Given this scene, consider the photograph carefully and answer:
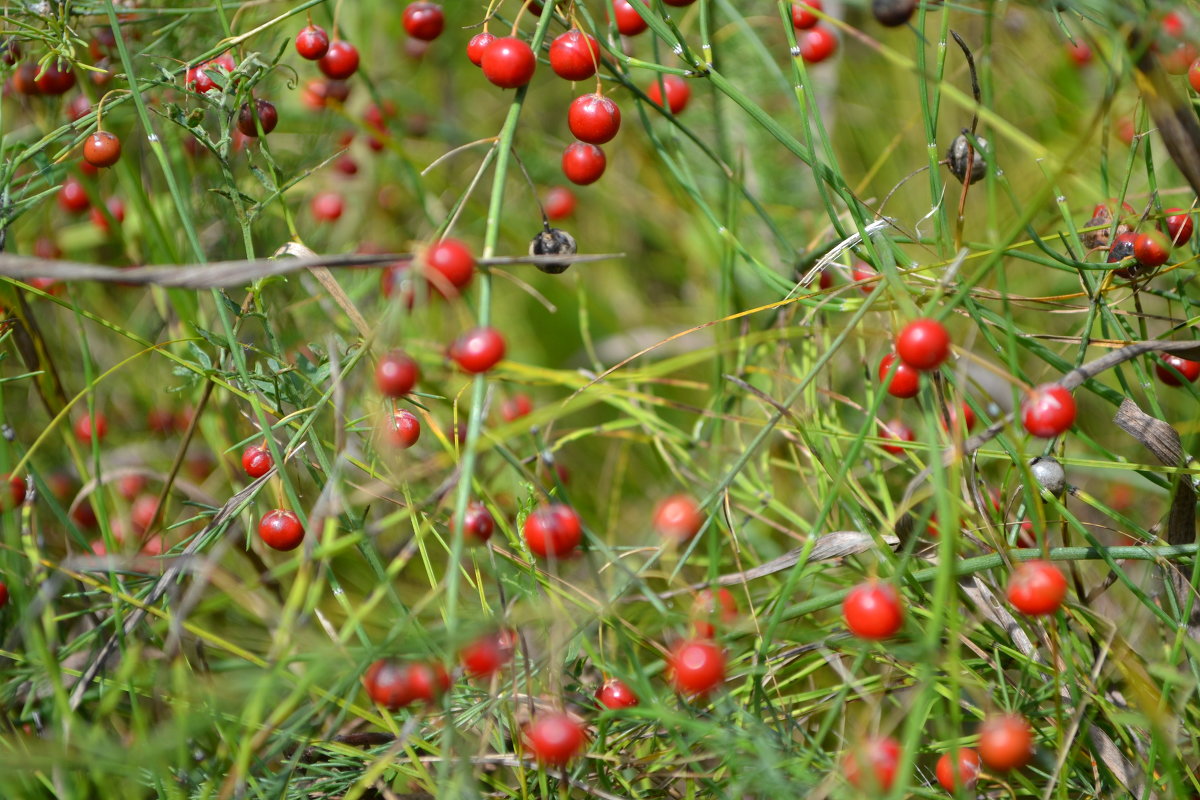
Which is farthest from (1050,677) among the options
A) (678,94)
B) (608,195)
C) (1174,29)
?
(608,195)

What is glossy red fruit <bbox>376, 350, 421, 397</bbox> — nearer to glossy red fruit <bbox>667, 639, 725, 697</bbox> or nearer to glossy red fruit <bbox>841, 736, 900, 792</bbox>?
glossy red fruit <bbox>667, 639, 725, 697</bbox>

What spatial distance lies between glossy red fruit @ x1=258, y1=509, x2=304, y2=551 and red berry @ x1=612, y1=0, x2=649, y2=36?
2.50ft

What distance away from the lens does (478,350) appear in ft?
2.38

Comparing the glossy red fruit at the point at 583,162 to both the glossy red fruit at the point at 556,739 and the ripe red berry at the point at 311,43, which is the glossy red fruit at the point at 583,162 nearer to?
the ripe red berry at the point at 311,43

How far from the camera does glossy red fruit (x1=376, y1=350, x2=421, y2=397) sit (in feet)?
2.59

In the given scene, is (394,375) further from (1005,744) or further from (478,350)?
(1005,744)

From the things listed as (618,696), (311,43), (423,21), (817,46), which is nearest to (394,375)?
(618,696)

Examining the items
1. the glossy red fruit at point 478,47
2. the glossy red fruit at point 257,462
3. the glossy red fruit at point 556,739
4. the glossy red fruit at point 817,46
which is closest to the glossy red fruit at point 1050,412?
the glossy red fruit at point 556,739

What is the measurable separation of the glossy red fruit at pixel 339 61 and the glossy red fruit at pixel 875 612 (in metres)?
1.06

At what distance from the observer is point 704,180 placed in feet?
7.38

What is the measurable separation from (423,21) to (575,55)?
1.67 feet

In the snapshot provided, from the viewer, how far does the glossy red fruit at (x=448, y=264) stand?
728 millimetres

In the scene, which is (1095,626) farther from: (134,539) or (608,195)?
(608,195)

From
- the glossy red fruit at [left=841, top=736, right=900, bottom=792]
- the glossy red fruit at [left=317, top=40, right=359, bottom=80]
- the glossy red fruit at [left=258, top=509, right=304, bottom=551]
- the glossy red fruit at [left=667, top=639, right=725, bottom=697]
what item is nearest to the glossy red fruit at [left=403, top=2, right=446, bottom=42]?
the glossy red fruit at [left=317, top=40, right=359, bottom=80]
